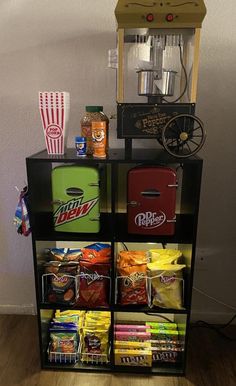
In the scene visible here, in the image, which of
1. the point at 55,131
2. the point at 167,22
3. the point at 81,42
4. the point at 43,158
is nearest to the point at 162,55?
the point at 167,22

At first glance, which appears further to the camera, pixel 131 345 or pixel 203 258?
pixel 203 258

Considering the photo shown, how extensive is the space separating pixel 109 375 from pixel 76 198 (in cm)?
87

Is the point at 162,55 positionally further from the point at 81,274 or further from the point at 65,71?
the point at 81,274

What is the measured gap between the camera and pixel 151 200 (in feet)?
4.41

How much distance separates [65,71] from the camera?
62.9 inches

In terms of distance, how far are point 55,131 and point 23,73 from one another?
486mm

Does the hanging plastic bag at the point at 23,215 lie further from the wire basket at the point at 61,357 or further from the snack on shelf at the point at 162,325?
the snack on shelf at the point at 162,325

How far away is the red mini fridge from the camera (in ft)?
4.34

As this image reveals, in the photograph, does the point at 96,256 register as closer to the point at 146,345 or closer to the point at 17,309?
the point at 146,345

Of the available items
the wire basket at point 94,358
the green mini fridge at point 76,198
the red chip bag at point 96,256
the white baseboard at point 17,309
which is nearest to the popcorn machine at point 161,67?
the green mini fridge at point 76,198

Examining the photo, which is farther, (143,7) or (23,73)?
(23,73)

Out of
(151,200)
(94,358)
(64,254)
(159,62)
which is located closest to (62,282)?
(64,254)

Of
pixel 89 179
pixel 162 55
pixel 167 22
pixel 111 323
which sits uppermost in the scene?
pixel 167 22

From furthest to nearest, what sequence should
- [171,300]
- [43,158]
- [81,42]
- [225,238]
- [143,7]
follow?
[225,238]
[81,42]
[171,300]
[43,158]
[143,7]
